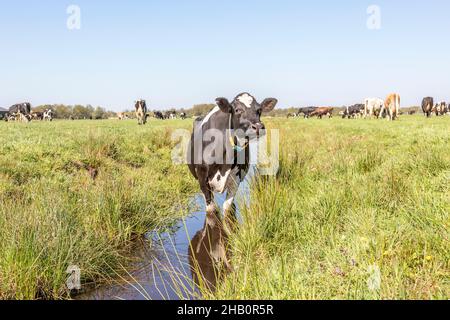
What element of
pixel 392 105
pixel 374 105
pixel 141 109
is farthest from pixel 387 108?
pixel 141 109

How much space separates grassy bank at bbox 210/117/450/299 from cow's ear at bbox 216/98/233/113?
1.52 metres

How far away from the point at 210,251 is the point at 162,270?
87 centimetres

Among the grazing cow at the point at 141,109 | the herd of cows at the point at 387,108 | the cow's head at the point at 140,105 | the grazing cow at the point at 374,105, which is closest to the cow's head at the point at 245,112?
the herd of cows at the point at 387,108

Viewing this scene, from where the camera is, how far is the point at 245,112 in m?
6.09

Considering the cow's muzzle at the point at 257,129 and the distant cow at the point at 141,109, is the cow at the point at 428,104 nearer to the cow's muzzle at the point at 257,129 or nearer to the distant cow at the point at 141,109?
the distant cow at the point at 141,109

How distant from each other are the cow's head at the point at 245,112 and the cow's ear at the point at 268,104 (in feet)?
0.31

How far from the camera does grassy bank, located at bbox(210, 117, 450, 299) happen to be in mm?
2910

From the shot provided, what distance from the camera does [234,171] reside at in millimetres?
6723

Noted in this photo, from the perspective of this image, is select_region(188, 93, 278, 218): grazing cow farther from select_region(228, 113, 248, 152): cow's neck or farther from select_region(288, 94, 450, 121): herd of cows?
select_region(288, 94, 450, 121): herd of cows

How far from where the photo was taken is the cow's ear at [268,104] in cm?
657

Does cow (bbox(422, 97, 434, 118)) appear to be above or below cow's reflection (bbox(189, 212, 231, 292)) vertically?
above

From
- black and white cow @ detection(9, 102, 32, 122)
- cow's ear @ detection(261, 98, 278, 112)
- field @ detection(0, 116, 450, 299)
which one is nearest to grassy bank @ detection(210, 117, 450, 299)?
field @ detection(0, 116, 450, 299)

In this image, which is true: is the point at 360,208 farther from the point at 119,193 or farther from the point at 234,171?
the point at 119,193
